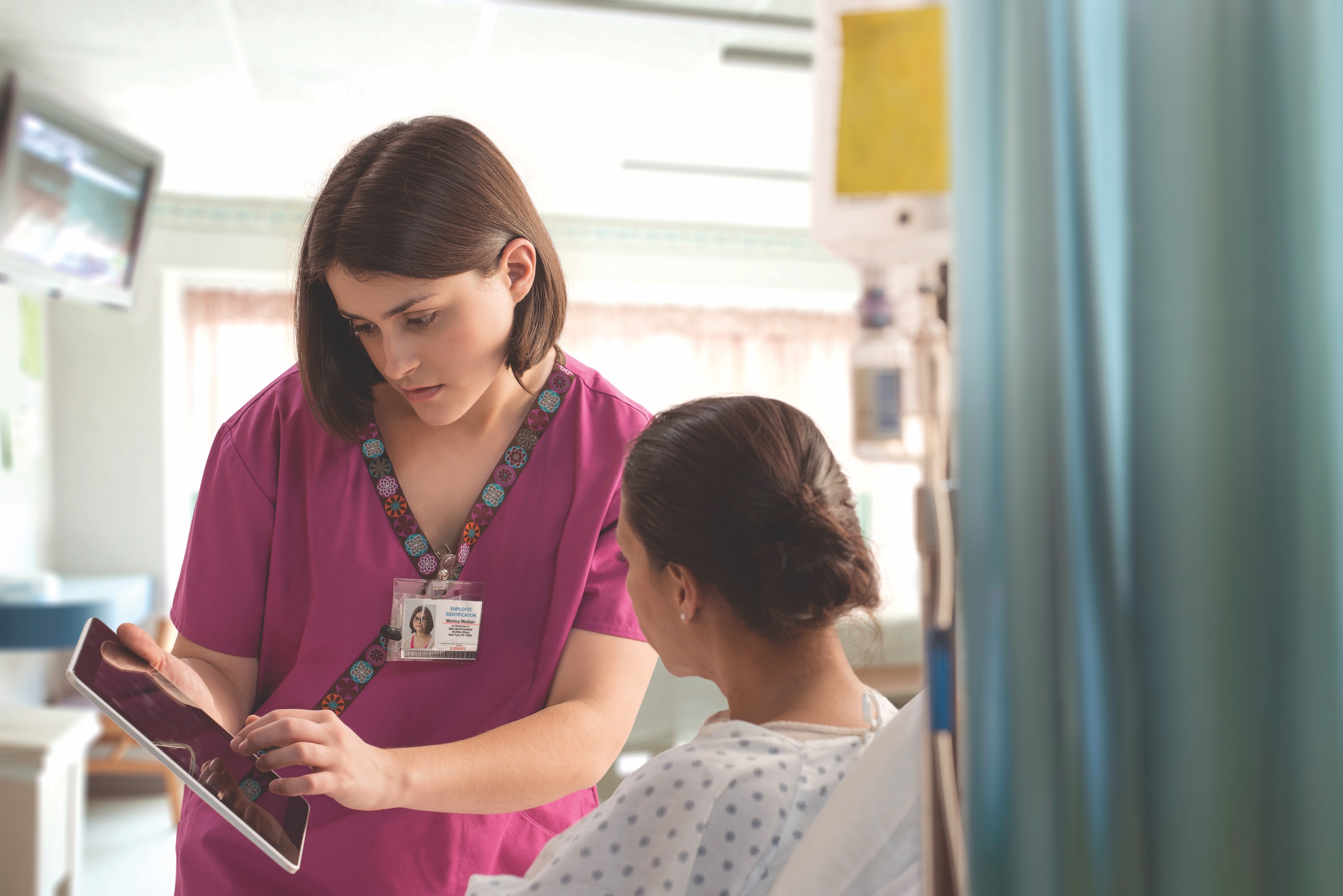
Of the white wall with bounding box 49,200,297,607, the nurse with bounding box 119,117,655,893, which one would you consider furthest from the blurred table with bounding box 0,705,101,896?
the white wall with bounding box 49,200,297,607

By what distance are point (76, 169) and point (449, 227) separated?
8.97ft

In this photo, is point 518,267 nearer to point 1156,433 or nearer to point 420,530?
point 420,530

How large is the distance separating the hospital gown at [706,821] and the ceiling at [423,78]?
1655 mm

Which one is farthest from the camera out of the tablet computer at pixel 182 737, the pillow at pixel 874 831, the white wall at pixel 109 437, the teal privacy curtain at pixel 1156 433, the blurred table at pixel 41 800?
the white wall at pixel 109 437

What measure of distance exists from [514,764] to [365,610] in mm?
242

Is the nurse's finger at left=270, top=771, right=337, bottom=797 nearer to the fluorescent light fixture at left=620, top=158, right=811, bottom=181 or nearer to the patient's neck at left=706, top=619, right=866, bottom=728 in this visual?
the patient's neck at left=706, top=619, right=866, bottom=728

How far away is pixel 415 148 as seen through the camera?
3.25 ft

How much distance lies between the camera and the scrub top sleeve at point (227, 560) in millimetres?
1066

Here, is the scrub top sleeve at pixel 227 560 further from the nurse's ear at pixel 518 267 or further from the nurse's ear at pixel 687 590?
the nurse's ear at pixel 687 590

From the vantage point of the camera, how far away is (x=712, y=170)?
4.33 m

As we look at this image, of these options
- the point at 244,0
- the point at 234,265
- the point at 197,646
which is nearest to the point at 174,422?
the point at 234,265

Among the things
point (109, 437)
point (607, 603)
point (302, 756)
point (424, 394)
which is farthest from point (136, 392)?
point (302, 756)

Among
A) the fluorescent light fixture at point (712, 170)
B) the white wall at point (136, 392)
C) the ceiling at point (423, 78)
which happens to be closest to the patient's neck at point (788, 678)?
the ceiling at point (423, 78)

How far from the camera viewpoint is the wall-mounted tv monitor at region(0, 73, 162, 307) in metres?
2.84
